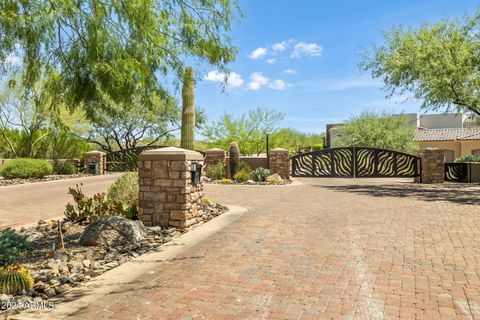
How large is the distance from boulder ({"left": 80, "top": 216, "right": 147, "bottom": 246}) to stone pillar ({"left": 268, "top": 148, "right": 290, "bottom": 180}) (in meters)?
14.5

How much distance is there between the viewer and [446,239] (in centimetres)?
674

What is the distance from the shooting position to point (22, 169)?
19.3 metres

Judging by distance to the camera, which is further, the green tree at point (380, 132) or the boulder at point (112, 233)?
the green tree at point (380, 132)

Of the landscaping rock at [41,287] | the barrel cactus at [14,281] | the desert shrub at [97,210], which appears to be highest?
the desert shrub at [97,210]

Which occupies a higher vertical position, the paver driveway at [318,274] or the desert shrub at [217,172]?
the desert shrub at [217,172]

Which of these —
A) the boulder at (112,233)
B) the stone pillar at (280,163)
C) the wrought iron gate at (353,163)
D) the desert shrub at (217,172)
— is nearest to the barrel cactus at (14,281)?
the boulder at (112,233)

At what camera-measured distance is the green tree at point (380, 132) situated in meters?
35.5

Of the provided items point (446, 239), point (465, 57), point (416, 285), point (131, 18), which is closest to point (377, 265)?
point (416, 285)

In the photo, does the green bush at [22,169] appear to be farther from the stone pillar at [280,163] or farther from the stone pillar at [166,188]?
the stone pillar at [166,188]

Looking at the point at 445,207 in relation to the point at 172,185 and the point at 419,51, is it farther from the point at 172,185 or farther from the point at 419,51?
the point at 419,51

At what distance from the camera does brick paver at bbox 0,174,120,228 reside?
368 inches

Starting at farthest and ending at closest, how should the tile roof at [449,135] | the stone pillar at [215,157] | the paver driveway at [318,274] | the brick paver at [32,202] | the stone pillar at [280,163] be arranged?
1. the tile roof at [449,135]
2. the stone pillar at [215,157]
3. the stone pillar at [280,163]
4. the brick paver at [32,202]
5. the paver driveway at [318,274]

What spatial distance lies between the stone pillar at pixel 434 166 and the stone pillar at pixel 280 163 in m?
6.94

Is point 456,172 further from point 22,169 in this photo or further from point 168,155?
point 22,169
